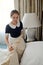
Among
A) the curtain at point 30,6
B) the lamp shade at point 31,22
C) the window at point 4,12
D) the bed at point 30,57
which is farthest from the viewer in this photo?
the window at point 4,12

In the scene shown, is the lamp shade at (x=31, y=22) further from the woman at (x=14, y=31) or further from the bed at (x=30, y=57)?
the bed at (x=30, y=57)

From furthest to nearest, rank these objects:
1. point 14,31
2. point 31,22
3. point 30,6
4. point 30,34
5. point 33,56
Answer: point 30,6 < point 30,34 < point 31,22 < point 14,31 < point 33,56

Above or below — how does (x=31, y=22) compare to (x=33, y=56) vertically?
above

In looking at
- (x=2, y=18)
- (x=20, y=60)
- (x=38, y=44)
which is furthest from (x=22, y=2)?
(x=20, y=60)

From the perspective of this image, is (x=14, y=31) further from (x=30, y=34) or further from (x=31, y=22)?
(x=30, y=34)

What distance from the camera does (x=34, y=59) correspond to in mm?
1986

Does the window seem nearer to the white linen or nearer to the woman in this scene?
the woman

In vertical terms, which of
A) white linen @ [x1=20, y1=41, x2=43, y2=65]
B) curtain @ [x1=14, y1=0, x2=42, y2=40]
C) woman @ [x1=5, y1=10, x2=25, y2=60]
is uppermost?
curtain @ [x1=14, y1=0, x2=42, y2=40]

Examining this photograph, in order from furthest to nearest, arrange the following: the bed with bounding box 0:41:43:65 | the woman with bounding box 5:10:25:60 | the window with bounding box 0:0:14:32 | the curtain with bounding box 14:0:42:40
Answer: the window with bounding box 0:0:14:32 → the curtain with bounding box 14:0:42:40 → the woman with bounding box 5:10:25:60 → the bed with bounding box 0:41:43:65

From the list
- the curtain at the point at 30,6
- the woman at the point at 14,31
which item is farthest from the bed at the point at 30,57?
the curtain at the point at 30,6

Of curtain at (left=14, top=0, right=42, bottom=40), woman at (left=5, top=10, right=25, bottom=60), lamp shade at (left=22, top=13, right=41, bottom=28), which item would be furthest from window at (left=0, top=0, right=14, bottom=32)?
woman at (left=5, top=10, right=25, bottom=60)

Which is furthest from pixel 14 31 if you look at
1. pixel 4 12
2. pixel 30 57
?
pixel 4 12

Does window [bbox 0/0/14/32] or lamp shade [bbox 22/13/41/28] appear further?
window [bbox 0/0/14/32]

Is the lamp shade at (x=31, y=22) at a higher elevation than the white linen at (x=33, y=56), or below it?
higher
